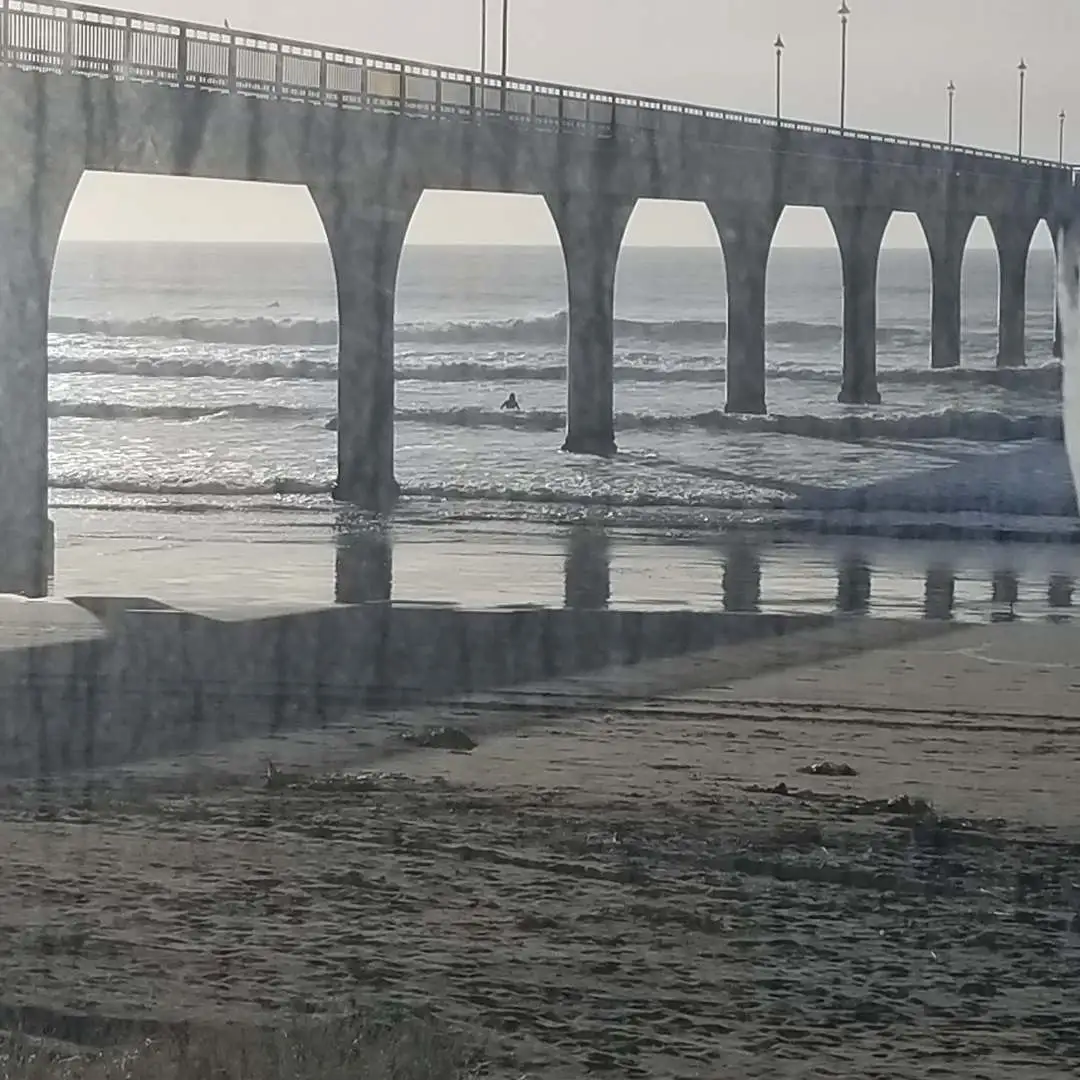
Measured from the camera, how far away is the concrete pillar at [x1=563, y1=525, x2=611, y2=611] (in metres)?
17.5

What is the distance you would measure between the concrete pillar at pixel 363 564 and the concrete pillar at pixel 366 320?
463 centimetres

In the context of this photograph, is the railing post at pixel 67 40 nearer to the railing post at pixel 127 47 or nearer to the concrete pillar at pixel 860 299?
the railing post at pixel 127 47

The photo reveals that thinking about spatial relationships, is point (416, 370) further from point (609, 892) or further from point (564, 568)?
point (609, 892)

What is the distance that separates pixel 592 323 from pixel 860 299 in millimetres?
18467

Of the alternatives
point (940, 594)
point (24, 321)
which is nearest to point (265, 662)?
point (940, 594)

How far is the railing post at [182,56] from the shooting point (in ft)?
81.0

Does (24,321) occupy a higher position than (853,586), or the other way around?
(24,321)

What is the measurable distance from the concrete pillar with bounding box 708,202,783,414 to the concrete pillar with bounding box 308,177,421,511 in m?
17.3

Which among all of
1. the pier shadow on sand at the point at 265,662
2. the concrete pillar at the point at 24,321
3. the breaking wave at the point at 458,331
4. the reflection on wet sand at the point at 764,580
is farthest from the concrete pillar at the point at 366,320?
the breaking wave at the point at 458,331

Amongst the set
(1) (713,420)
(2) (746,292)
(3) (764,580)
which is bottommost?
(3) (764,580)

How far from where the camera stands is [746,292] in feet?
164

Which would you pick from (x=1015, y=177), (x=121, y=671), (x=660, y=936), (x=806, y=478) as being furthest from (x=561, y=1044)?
(x=1015, y=177)

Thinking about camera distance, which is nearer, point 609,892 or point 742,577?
point 609,892

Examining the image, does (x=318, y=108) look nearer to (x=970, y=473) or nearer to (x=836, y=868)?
(x=970, y=473)
